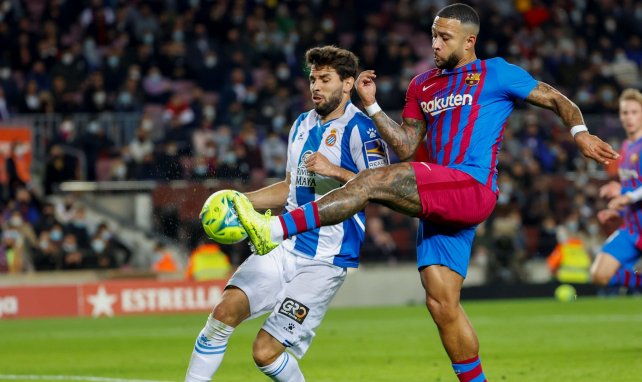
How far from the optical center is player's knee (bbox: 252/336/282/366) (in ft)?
23.8

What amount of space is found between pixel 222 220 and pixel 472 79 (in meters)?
1.95

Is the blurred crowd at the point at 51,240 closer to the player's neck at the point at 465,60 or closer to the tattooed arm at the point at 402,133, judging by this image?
the tattooed arm at the point at 402,133

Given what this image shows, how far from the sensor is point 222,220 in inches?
248

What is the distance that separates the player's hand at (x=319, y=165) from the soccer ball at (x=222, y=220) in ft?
2.47

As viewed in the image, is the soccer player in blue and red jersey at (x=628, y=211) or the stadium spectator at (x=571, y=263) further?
the stadium spectator at (x=571, y=263)

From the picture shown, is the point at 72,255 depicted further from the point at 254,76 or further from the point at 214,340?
the point at 214,340

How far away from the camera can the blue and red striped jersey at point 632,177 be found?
12.1 m

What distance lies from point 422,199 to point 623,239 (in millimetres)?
6433

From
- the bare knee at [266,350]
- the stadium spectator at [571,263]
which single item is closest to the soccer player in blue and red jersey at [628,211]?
the bare knee at [266,350]

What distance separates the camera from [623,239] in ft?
40.7

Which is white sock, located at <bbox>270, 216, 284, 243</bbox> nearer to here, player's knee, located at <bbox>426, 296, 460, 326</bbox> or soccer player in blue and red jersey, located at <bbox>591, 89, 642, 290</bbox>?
player's knee, located at <bbox>426, 296, 460, 326</bbox>

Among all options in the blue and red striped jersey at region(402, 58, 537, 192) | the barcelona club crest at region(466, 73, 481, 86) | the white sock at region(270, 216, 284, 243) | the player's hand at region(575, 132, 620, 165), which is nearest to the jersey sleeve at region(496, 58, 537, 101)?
the blue and red striped jersey at region(402, 58, 537, 192)

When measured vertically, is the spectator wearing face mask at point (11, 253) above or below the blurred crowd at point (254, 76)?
below

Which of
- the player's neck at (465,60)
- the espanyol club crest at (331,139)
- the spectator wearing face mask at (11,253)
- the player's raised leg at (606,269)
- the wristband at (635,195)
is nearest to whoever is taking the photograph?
the player's neck at (465,60)
